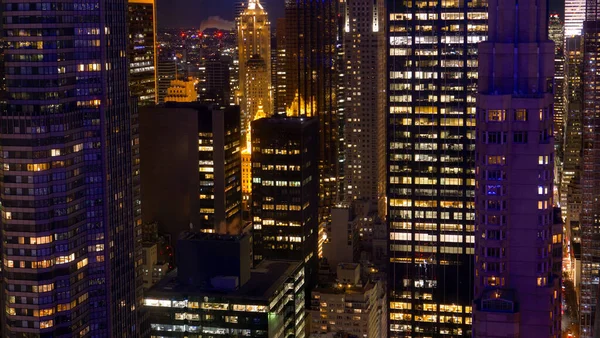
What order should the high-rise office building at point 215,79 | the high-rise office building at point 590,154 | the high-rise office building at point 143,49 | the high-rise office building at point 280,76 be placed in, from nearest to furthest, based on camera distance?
the high-rise office building at point 590,154 → the high-rise office building at point 143,49 → the high-rise office building at point 215,79 → the high-rise office building at point 280,76

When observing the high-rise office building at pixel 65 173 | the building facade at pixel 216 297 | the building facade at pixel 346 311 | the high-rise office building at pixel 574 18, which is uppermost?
the high-rise office building at pixel 574 18

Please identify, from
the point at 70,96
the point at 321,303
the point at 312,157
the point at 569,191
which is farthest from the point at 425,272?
the point at 569,191

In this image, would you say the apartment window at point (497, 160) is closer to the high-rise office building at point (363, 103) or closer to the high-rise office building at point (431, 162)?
the high-rise office building at point (431, 162)

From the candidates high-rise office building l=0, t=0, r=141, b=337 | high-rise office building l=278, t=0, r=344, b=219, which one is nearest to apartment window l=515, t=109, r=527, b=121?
high-rise office building l=0, t=0, r=141, b=337

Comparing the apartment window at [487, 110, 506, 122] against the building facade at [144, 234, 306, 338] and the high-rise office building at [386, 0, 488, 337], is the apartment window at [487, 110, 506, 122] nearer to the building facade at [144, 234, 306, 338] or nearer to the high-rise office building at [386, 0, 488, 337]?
the building facade at [144, 234, 306, 338]

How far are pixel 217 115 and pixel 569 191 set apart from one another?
160 ft

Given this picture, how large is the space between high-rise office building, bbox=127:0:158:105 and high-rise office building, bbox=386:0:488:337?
151 feet

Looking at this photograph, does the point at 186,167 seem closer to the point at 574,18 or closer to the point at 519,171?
the point at 574,18

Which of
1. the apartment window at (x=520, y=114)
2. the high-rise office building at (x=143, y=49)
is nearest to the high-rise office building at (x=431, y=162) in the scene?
the apartment window at (x=520, y=114)

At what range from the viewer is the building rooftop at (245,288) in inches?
2530

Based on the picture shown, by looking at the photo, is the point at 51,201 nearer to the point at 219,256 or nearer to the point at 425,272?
the point at 219,256

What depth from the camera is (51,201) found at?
178 feet

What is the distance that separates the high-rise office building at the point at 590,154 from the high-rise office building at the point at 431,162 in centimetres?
3580

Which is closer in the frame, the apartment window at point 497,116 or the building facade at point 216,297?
the apartment window at point 497,116
